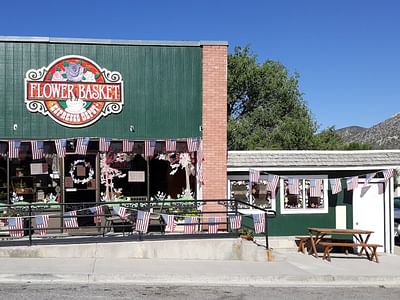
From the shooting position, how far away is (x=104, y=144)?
1553cm

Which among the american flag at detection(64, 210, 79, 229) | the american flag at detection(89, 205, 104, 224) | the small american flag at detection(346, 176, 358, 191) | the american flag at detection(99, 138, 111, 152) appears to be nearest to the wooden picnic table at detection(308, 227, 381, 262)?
the small american flag at detection(346, 176, 358, 191)

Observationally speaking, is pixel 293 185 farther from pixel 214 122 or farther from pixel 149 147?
pixel 149 147

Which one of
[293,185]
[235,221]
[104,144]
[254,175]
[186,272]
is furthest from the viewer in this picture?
[293,185]

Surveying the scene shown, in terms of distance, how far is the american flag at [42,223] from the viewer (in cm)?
1363

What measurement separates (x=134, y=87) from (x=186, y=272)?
591 cm

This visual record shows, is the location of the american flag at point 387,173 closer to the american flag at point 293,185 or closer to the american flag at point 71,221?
the american flag at point 293,185

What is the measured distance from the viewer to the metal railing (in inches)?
535

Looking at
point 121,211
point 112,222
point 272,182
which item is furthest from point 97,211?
point 272,182

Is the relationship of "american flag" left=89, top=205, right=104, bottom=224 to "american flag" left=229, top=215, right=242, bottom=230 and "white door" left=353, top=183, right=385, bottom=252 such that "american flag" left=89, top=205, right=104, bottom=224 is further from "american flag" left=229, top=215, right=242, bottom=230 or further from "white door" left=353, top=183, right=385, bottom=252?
"white door" left=353, top=183, right=385, bottom=252

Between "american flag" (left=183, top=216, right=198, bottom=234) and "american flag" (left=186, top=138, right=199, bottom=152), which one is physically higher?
"american flag" (left=186, top=138, right=199, bottom=152)

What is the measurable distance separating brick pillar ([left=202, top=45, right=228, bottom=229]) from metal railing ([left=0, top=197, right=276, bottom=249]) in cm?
54

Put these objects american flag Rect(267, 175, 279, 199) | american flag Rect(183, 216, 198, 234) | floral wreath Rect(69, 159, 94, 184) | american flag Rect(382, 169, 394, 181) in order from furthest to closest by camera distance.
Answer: american flag Rect(382, 169, 394, 181), american flag Rect(267, 175, 279, 199), floral wreath Rect(69, 159, 94, 184), american flag Rect(183, 216, 198, 234)

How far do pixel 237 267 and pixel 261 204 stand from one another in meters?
5.01

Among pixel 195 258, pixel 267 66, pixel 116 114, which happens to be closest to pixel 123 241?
pixel 195 258
